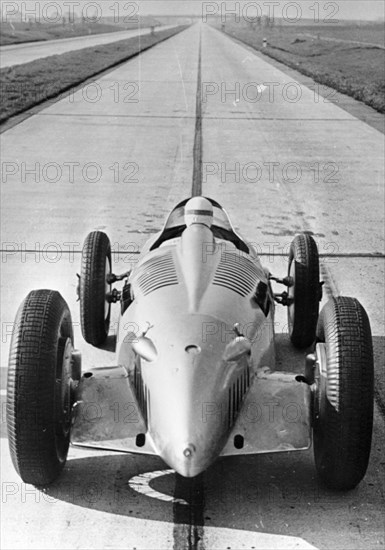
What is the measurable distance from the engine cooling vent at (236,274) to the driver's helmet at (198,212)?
0.39m

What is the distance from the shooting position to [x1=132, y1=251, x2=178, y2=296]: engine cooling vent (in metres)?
4.40

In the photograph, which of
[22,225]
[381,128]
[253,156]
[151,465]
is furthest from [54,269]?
[381,128]

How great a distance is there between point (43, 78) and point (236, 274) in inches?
902

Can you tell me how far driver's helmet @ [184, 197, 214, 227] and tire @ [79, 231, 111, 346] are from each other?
2.48 ft

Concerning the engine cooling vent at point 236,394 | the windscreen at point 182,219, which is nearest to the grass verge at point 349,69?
the windscreen at point 182,219

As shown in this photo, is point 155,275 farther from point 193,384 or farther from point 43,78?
point 43,78

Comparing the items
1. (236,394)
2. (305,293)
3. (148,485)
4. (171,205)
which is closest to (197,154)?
(171,205)

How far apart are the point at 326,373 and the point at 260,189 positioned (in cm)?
771

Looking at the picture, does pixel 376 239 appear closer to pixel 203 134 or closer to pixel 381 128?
pixel 203 134

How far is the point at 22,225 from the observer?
9078 mm

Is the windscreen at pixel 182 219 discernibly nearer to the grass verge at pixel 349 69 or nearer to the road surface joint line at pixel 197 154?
the road surface joint line at pixel 197 154

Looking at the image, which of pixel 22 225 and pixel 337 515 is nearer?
pixel 337 515

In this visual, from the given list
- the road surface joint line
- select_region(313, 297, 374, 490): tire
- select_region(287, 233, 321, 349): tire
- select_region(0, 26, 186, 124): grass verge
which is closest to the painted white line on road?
select_region(313, 297, 374, 490): tire

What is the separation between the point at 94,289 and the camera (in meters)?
5.53
